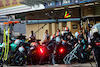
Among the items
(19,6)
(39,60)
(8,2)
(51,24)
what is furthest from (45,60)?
(8,2)

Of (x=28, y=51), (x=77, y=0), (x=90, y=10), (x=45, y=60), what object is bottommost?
(x=45, y=60)

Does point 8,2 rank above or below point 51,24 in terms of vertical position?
above

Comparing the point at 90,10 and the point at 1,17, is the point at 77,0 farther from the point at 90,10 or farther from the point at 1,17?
the point at 1,17

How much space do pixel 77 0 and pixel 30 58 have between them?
8555mm

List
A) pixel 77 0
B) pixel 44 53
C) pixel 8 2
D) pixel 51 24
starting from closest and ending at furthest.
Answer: pixel 44 53
pixel 77 0
pixel 51 24
pixel 8 2

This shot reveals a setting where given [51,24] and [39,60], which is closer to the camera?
[39,60]

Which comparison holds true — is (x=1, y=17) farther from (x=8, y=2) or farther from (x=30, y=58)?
(x=30, y=58)

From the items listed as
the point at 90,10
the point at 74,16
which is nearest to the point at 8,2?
the point at 74,16

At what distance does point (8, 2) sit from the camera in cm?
2522

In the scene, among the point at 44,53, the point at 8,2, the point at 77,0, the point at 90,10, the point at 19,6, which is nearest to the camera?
the point at 44,53

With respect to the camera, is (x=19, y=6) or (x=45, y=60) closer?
(x=45, y=60)

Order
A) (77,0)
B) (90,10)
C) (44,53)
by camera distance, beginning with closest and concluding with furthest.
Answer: (44,53) → (77,0) → (90,10)

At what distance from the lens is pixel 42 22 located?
20.5 metres

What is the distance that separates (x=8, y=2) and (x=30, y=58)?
57.8 feet
